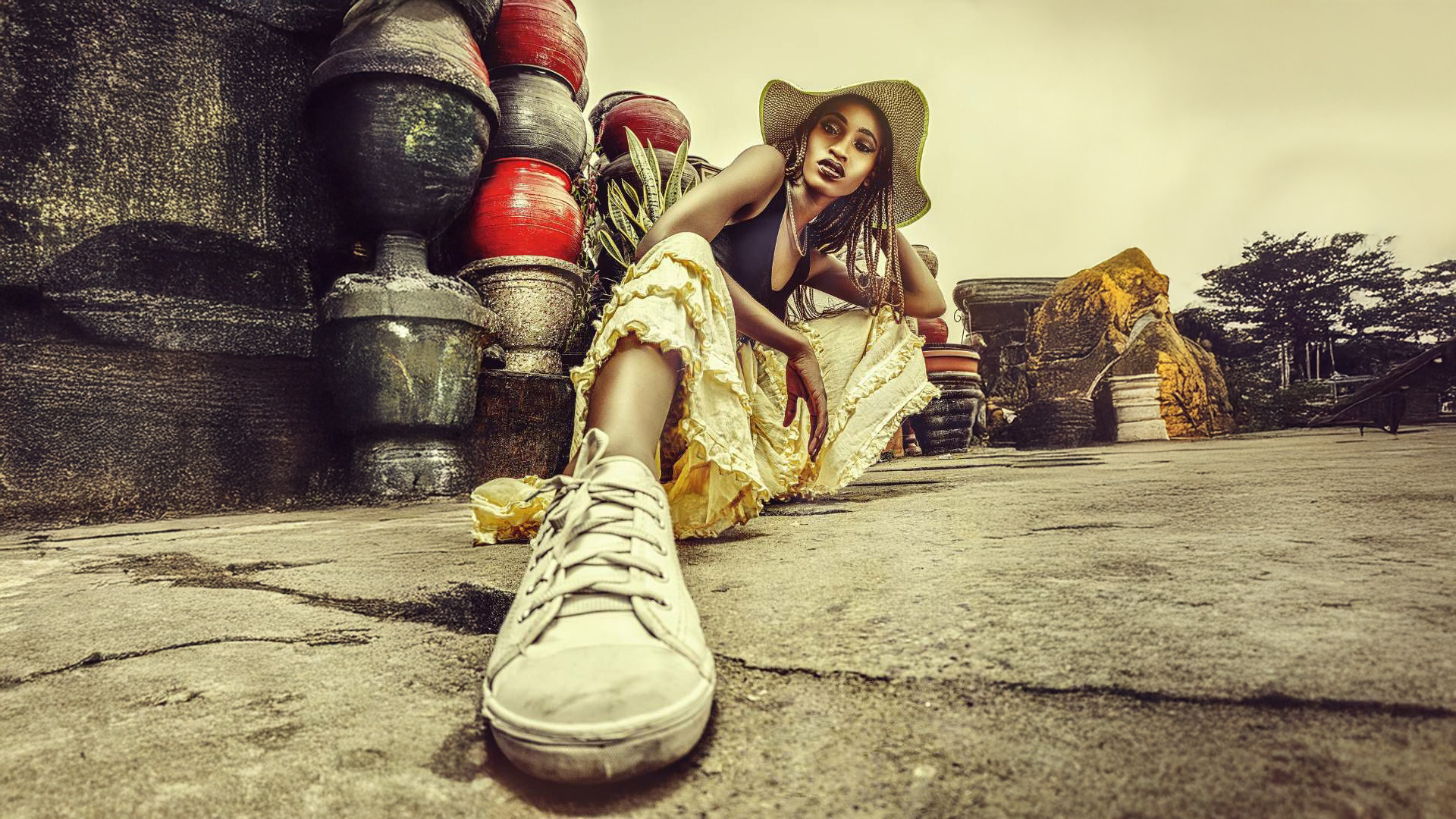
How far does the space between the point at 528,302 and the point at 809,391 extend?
4.69 ft

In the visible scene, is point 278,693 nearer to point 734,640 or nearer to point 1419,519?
point 734,640

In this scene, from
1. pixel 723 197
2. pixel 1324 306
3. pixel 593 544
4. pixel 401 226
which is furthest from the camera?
pixel 1324 306

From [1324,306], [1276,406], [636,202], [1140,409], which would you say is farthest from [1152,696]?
→ [1324,306]

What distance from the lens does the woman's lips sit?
1808mm

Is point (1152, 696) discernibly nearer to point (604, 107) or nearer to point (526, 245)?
point (526, 245)

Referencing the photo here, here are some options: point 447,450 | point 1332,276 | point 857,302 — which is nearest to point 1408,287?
point 1332,276

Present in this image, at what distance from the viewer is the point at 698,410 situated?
1.29 meters

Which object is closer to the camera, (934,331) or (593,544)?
(593,544)

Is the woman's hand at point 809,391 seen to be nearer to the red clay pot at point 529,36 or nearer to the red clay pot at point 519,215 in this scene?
the red clay pot at point 519,215

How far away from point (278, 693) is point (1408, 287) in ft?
90.8

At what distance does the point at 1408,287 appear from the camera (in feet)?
62.2

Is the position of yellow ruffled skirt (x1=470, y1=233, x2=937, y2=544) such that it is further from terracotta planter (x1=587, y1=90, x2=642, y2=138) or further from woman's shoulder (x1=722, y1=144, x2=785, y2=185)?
terracotta planter (x1=587, y1=90, x2=642, y2=138)

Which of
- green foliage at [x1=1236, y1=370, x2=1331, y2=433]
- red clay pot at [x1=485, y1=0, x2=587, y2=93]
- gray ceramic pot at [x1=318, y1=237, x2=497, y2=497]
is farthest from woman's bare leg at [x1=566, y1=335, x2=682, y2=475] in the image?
green foliage at [x1=1236, y1=370, x2=1331, y2=433]

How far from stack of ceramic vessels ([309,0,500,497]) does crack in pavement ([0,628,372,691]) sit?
4.95 feet
